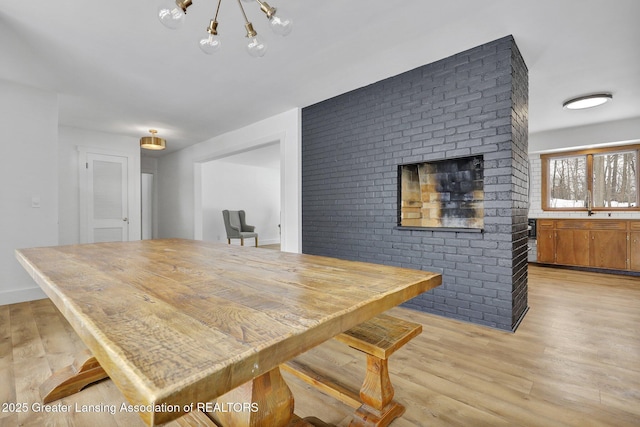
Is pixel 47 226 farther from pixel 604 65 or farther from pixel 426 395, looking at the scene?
pixel 604 65

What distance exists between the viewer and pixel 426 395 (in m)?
1.60

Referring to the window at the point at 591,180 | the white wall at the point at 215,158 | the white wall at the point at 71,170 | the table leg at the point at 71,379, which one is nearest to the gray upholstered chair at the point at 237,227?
the white wall at the point at 215,158

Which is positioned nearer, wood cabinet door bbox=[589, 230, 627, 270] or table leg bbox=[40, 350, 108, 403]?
table leg bbox=[40, 350, 108, 403]

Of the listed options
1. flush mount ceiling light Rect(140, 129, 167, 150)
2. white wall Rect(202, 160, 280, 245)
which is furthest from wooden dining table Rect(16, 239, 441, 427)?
white wall Rect(202, 160, 280, 245)

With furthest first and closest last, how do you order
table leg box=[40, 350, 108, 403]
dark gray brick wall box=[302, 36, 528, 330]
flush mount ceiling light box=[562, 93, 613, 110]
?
flush mount ceiling light box=[562, 93, 613, 110], dark gray brick wall box=[302, 36, 528, 330], table leg box=[40, 350, 108, 403]

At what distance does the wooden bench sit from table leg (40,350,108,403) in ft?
4.26

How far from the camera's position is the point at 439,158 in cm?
284

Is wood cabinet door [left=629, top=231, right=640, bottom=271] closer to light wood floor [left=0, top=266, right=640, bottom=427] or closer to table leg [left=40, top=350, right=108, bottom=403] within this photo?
light wood floor [left=0, top=266, right=640, bottom=427]

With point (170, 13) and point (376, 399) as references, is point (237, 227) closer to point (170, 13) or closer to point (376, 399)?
point (170, 13)

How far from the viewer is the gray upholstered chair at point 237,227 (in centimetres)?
730

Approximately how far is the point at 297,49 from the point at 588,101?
3609 millimetres

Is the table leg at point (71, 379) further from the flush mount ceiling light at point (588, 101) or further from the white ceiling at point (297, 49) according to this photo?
the flush mount ceiling light at point (588, 101)

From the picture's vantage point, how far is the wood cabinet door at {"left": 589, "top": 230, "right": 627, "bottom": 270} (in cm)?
454

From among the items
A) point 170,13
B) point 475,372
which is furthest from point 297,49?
point 475,372
